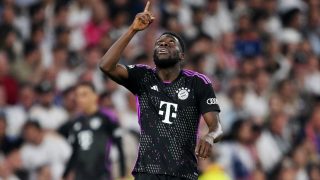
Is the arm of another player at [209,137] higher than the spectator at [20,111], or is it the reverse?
the arm of another player at [209,137]

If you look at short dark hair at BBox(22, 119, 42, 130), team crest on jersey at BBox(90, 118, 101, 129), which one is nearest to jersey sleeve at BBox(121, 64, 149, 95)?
team crest on jersey at BBox(90, 118, 101, 129)

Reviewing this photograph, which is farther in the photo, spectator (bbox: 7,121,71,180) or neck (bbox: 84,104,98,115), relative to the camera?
spectator (bbox: 7,121,71,180)

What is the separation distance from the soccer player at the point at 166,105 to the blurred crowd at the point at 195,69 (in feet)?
12.4

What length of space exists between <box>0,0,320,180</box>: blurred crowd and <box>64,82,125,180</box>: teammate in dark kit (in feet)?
1.72

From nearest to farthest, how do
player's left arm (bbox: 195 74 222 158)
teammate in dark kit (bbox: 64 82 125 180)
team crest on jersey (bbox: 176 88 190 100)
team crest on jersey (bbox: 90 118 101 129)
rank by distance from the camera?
player's left arm (bbox: 195 74 222 158)
team crest on jersey (bbox: 176 88 190 100)
teammate in dark kit (bbox: 64 82 125 180)
team crest on jersey (bbox: 90 118 101 129)

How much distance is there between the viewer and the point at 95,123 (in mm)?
11203

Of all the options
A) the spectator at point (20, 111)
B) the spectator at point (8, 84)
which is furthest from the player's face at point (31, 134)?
the spectator at point (8, 84)

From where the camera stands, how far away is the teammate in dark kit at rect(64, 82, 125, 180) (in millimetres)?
11016

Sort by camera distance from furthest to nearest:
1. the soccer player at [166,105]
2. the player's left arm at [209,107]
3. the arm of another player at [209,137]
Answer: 1. the soccer player at [166,105]
2. the player's left arm at [209,107]
3. the arm of another player at [209,137]

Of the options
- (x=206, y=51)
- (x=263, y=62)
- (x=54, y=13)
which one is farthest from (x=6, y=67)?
(x=263, y=62)

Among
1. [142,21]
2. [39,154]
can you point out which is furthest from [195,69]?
[142,21]

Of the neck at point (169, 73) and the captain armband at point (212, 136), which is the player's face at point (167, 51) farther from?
the captain armband at point (212, 136)

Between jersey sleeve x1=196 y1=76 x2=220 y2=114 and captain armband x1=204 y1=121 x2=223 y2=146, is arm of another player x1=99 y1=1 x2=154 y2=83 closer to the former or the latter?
jersey sleeve x1=196 y1=76 x2=220 y2=114

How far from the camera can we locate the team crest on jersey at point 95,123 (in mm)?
11195
